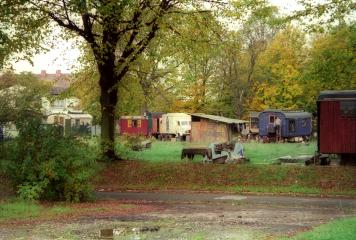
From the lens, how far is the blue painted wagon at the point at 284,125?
5128 centimetres

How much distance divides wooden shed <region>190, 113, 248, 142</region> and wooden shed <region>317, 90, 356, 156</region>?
57.6 ft

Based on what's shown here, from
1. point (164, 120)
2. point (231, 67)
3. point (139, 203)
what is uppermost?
point (231, 67)

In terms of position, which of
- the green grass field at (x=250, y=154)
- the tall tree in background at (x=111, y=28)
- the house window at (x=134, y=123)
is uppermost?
the tall tree in background at (x=111, y=28)

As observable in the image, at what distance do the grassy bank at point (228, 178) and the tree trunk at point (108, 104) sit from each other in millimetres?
951

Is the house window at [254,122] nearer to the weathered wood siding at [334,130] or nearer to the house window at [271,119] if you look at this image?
the house window at [271,119]

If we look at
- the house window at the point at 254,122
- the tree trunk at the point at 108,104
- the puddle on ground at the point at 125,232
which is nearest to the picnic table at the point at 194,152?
the tree trunk at the point at 108,104

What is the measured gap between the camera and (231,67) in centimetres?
6762

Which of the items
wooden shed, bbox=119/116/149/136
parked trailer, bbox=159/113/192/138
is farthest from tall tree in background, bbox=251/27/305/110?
wooden shed, bbox=119/116/149/136

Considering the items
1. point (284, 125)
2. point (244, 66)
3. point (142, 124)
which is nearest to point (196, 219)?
point (284, 125)

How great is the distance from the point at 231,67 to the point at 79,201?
5038cm

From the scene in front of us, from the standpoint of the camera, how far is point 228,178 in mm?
24797

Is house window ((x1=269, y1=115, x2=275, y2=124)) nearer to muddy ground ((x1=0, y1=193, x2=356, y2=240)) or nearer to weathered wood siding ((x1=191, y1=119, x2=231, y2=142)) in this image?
weathered wood siding ((x1=191, y1=119, x2=231, y2=142))

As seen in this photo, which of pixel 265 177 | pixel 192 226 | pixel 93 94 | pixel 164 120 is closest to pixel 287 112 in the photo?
pixel 164 120

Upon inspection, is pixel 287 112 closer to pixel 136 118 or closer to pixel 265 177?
pixel 136 118
